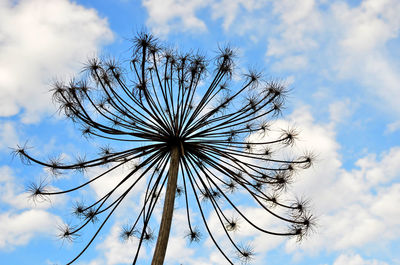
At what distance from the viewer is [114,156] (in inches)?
469

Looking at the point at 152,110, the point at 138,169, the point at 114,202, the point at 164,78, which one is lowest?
the point at 114,202

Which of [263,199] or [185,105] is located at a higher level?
[185,105]

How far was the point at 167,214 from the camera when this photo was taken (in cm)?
1034

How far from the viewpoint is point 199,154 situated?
12.3m

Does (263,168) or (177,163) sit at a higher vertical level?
(263,168)

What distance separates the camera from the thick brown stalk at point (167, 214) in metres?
9.71

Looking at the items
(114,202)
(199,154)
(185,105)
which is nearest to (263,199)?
(199,154)

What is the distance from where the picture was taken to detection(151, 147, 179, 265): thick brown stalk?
971 cm

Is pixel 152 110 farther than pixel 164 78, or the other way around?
pixel 164 78

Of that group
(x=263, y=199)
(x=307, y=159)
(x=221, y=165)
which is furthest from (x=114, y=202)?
(x=307, y=159)

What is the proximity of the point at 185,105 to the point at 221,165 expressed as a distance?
223 cm

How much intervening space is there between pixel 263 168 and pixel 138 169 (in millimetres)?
4086

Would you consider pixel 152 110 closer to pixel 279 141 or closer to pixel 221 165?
pixel 221 165

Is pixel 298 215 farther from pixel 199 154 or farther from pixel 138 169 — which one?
pixel 138 169
